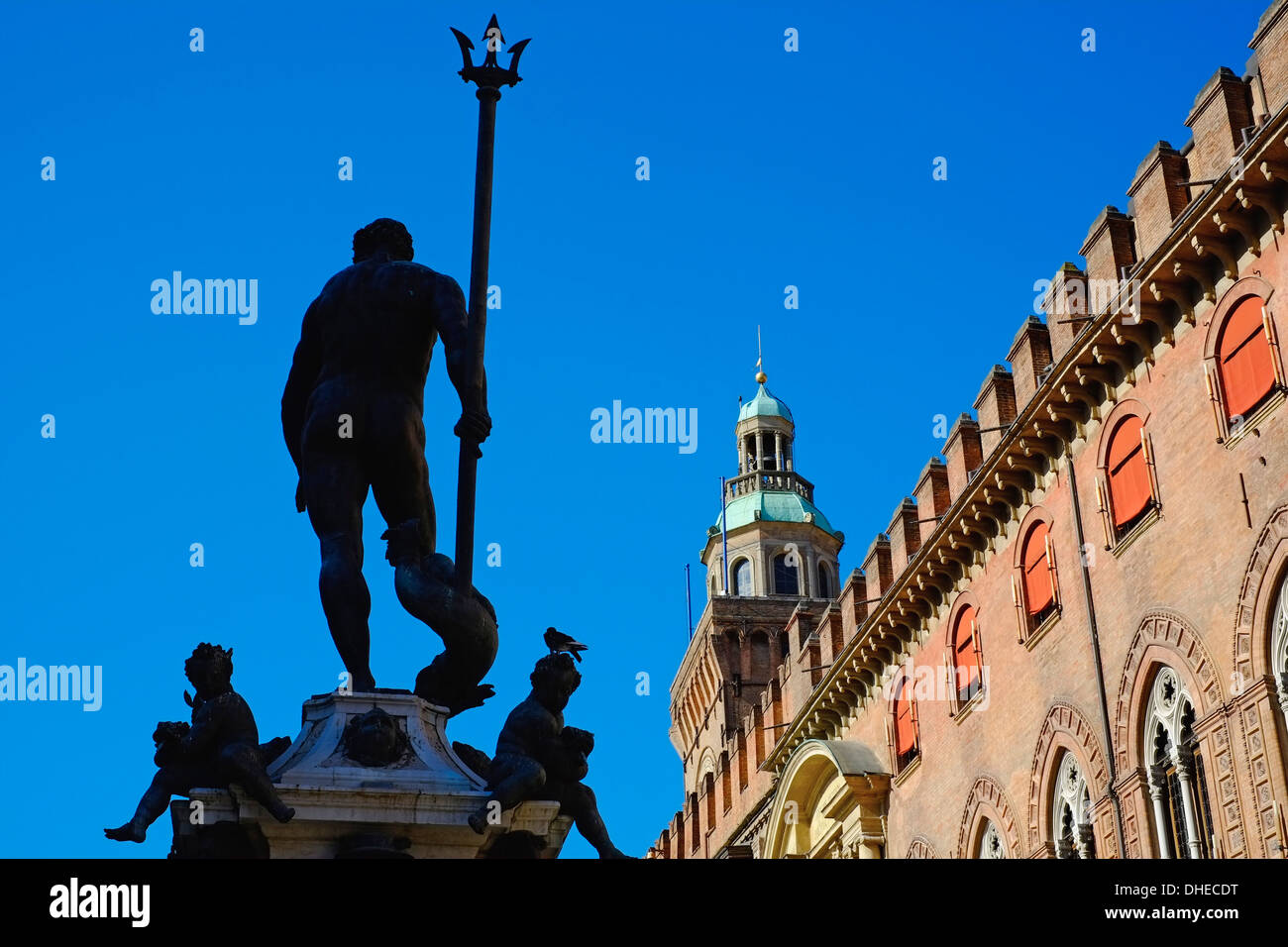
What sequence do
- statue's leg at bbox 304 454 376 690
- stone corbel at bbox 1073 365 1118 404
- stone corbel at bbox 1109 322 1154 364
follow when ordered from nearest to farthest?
statue's leg at bbox 304 454 376 690
stone corbel at bbox 1109 322 1154 364
stone corbel at bbox 1073 365 1118 404

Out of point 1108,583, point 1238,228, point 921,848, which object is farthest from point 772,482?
point 1238,228

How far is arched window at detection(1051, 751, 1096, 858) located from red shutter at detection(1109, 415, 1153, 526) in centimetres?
465

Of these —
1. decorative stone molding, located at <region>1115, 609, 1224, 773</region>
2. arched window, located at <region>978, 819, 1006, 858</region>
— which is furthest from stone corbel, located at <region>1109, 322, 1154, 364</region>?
arched window, located at <region>978, 819, 1006, 858</region>

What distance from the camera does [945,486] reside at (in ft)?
121

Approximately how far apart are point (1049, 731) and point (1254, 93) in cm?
1164

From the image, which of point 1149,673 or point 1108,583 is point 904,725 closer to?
point 1108,583

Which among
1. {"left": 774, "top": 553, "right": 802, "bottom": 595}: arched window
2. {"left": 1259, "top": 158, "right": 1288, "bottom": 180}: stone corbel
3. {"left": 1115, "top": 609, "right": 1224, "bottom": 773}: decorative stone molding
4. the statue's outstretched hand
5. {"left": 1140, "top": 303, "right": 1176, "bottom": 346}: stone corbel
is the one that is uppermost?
{"left": 774, "top": 553, "right": 802, "bottom": 595}: arched window

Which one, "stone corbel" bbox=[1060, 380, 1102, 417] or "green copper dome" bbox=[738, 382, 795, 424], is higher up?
"green copper dome" bbox=[738, 382, 795, 424]

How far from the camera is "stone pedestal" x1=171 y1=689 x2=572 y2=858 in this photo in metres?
7.83

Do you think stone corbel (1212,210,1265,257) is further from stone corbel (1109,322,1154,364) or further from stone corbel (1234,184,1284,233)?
stone corbel (1109,322,1154,364)

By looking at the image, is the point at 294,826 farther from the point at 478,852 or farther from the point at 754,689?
the point at 754,689
